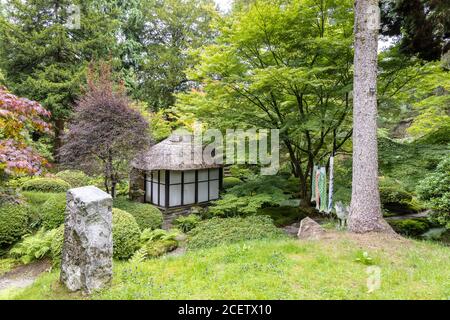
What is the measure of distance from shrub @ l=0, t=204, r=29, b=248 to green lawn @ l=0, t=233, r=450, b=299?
3.51 metres

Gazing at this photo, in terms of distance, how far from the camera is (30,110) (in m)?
6.59

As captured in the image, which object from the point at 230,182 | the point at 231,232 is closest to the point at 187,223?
the point at 231,232

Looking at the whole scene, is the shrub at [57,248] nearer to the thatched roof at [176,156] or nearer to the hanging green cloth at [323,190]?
Result: the thatched roof at [176,156]

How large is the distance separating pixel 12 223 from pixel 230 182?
27.1 ft

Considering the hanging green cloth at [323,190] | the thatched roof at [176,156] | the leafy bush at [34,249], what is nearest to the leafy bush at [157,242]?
the leafy bush at [34,249]

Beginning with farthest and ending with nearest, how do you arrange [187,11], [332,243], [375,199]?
1. [187,11]
2. [375,199]
3. [332,243]

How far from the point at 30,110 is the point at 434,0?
8.56m

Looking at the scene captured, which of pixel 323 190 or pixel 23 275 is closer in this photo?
pixel 23 275

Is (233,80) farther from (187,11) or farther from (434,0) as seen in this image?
(187,11)

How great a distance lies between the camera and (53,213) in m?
7.50

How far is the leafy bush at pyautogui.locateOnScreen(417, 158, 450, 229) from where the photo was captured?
597cm

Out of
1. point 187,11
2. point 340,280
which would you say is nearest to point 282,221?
point 340,280

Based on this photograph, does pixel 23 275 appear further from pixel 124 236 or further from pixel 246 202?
pixel 246 202
